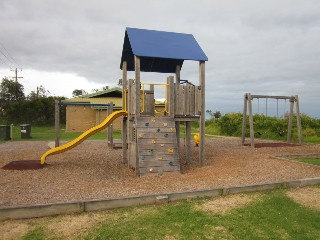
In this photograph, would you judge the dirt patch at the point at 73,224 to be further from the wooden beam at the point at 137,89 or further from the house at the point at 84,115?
the house at the point at 84,115

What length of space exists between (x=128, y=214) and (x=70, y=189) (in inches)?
84.6

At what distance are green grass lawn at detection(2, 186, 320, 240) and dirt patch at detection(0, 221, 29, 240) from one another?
37mm

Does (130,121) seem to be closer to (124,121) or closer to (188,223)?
(124,121)

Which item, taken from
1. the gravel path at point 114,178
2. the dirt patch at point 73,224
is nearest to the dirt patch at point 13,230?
the dirt patch at point 73,224

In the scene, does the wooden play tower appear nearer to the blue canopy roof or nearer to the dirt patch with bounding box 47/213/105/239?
the blue canopy roof

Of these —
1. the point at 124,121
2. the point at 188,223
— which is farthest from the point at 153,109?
the point at 188,223

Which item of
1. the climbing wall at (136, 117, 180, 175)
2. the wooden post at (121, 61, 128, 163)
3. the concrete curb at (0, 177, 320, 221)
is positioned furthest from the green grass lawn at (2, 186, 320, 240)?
the wooden post at (121, 61, 128, 163)

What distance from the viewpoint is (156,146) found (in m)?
9.09

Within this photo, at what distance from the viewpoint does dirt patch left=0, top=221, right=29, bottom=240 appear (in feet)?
14.7

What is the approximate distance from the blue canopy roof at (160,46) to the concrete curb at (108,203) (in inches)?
189

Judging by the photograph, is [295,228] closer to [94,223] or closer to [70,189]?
[94,223]

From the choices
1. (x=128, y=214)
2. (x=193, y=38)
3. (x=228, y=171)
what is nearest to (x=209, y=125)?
(x=193, y=38)

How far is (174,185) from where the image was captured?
7.23 m

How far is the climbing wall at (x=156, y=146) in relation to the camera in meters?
8.77
